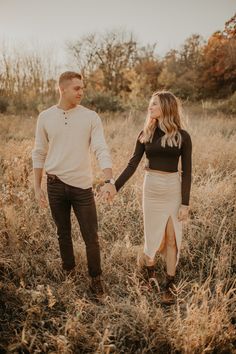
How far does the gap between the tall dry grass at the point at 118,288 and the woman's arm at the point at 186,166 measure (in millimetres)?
663

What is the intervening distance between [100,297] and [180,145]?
4.88 feet

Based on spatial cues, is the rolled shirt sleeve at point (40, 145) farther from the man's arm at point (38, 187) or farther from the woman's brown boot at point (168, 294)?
the woman's brown boot at point (168, 294)

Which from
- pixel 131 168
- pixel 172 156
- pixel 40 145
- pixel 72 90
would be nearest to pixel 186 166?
pixel 172 156

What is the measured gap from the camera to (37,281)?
116 inches

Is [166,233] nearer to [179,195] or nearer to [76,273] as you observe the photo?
[179,195]

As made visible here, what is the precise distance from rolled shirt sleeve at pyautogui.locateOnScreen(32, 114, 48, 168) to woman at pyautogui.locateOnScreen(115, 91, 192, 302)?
2.31 ft

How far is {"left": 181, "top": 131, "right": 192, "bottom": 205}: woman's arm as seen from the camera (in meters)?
2.59

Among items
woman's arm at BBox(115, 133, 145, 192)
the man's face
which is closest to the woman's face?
woman's arm at BBox(115, 133, 145, 192)

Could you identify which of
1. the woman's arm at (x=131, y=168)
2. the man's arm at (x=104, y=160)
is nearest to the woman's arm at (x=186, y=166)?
the woman's arm at (x=131, y=168)

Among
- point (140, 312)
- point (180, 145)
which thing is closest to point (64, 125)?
point (180, 145)

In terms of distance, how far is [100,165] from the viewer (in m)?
2.54

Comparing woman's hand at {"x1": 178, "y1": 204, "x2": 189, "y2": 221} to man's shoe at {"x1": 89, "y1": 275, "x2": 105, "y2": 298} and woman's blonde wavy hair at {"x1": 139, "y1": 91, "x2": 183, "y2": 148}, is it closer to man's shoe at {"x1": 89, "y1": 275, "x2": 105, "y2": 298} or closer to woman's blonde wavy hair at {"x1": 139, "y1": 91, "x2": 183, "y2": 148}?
woman's blonde wavy hair at {"x1": 139, "y1": 91, "x2": 183, "y2": 148}

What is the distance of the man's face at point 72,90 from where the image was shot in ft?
A: 8.13

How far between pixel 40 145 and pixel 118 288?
4.87ft
